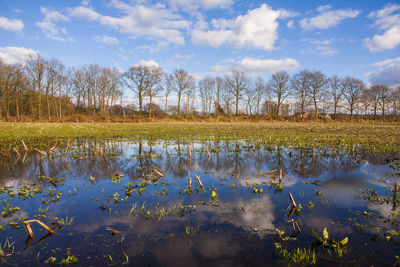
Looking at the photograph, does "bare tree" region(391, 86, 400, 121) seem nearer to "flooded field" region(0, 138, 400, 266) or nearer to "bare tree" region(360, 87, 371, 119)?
"bare tree" region(360, 87, 371, 119)

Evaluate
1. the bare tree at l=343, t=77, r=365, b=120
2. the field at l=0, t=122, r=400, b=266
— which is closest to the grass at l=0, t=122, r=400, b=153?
the field at l=0, t=122, r=400, b=266

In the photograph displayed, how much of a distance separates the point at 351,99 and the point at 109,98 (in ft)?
225

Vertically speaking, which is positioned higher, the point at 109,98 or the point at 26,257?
the point at 109,98

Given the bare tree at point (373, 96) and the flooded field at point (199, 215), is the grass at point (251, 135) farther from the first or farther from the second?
the bare tree at point (373, 96)

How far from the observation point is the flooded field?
9.53 feet

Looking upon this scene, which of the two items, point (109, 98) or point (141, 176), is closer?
point (141, 176)

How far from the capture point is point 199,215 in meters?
4.03

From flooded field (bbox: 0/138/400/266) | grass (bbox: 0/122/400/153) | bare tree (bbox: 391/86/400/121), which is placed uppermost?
bare tree (bbox: 391/86/400/121)

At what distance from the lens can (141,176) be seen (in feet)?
21.9

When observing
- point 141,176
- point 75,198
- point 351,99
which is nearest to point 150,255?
point 75,198

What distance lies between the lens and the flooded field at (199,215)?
2.90 m

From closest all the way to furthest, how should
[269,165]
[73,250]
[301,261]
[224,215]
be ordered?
[301,261]
[73,250]
[224,215]
[269,165]

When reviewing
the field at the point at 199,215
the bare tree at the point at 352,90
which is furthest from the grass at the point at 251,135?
the bare tree at the point at 352,90

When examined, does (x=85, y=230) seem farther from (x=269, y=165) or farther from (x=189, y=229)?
(x=269, y=165)
